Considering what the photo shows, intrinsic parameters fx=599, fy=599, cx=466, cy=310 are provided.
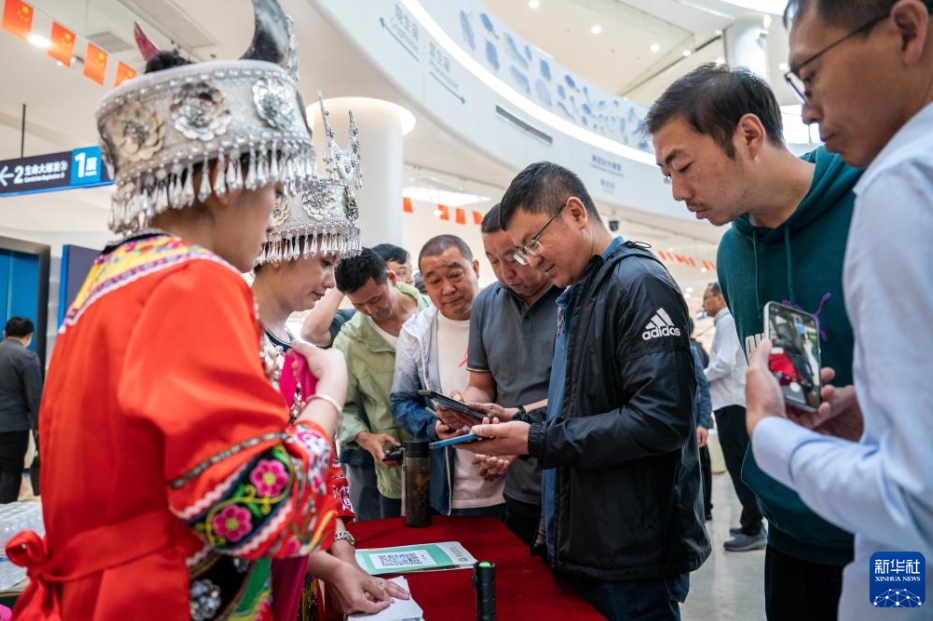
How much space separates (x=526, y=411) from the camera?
5.66ft

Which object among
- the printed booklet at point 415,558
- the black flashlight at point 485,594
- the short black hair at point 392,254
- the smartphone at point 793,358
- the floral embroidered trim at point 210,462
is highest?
the short black hair at point 392,254

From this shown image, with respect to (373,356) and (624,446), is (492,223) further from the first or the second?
(624,446)

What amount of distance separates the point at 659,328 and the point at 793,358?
48 cm

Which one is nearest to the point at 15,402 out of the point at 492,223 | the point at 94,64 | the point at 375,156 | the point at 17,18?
the point at 94,64

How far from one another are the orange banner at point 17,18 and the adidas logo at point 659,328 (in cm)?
379

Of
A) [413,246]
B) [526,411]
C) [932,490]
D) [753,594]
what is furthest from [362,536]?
[413,246]

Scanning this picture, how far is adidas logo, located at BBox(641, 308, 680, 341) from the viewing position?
125cm

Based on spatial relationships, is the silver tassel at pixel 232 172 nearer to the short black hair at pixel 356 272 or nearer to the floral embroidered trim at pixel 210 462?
the floral embroidered trim at pixel 210 462

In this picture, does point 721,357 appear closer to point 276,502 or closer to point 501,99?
point 276,502

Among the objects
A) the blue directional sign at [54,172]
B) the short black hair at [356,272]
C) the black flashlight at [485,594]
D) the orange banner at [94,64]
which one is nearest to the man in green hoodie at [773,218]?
the black flashlight at [485,594]

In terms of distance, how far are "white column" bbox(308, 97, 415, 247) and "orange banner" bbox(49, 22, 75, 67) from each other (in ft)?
5.78

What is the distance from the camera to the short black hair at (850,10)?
67 cm

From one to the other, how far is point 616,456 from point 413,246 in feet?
31.2

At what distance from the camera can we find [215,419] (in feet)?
1.97
